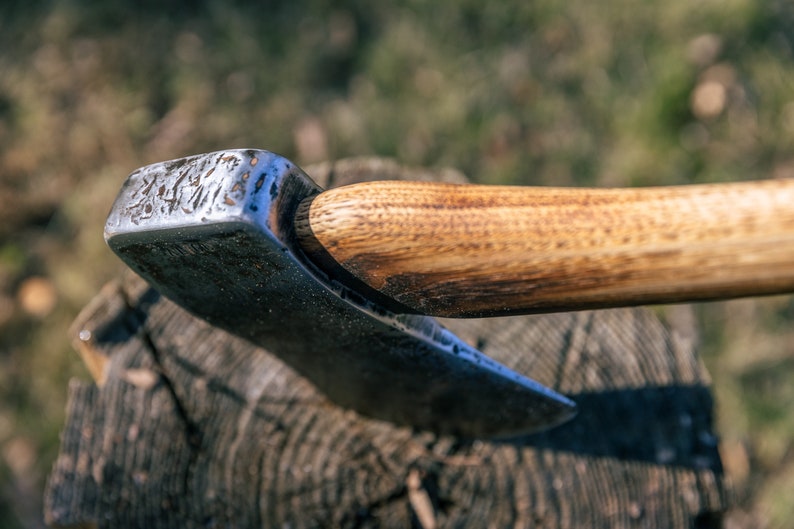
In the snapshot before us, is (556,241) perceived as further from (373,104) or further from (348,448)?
(373,104)

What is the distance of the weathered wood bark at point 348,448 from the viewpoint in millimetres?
2082

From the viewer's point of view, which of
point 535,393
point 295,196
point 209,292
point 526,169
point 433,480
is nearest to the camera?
point 295,196

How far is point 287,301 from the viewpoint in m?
1.54

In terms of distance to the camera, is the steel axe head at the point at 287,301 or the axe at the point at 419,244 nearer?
the axe at the point at 419,244

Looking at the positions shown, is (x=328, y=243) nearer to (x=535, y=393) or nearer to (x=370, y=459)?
(x=535, y=393)

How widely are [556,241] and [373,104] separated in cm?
260

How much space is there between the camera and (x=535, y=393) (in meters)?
1.88

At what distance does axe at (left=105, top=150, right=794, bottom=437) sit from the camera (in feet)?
4.03

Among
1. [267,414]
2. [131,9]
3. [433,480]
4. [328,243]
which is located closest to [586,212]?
[328,243]

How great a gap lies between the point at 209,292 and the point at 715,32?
129 inches

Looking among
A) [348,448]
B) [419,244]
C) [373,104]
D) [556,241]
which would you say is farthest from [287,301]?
[373,104]

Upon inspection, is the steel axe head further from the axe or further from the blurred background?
the blurred background

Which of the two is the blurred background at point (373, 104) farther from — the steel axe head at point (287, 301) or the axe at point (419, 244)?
the axe at point (419, 244)

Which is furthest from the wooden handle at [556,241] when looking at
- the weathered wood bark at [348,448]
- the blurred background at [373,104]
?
the blurred background at [373,104]
